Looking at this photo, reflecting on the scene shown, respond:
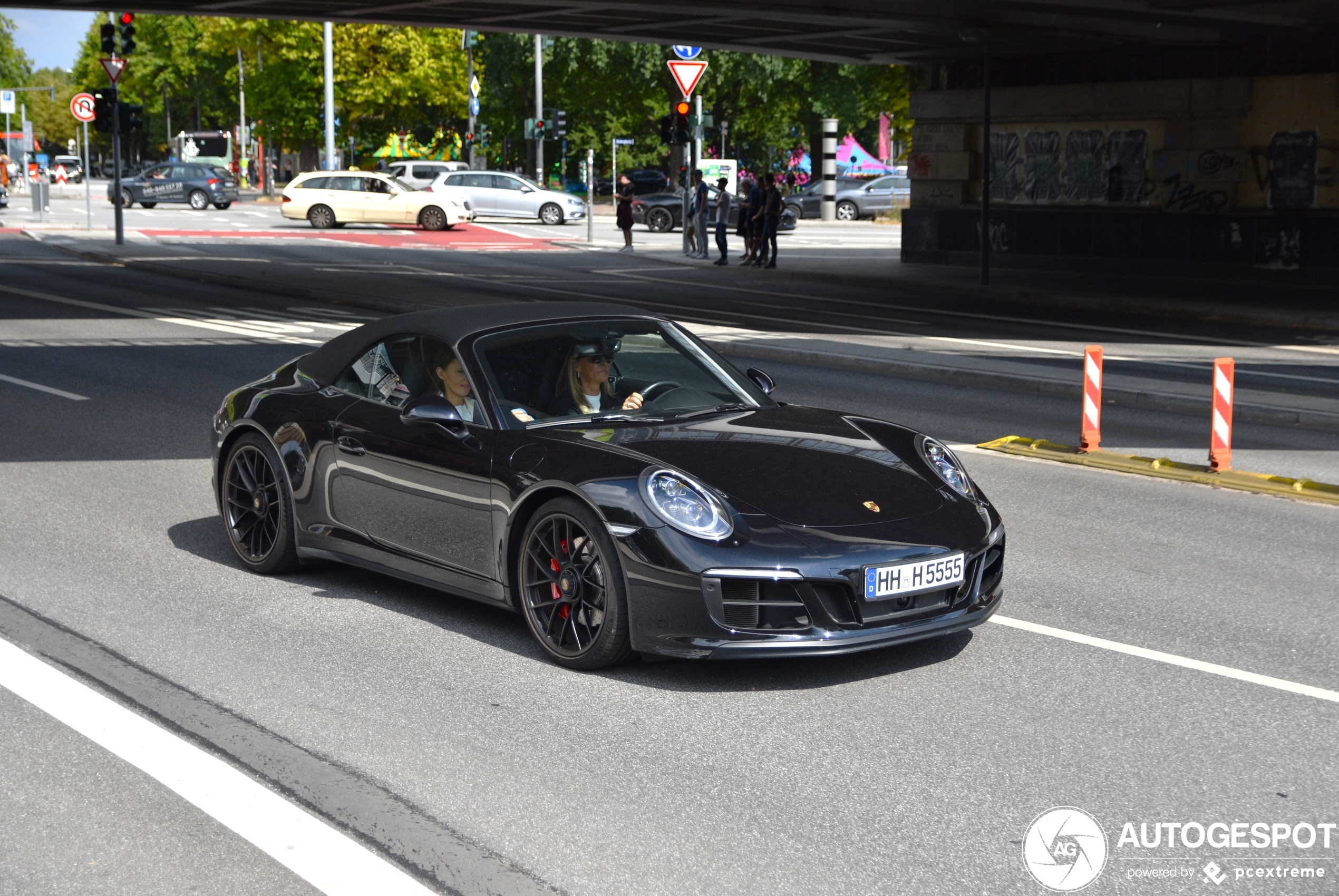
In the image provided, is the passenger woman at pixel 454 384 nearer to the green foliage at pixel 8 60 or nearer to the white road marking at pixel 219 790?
the white road marking at pixel 219 790

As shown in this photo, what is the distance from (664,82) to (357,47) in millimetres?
14552

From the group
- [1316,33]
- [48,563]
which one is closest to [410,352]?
[48,563]

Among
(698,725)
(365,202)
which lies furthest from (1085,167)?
(698,725)

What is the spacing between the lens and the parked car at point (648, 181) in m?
58.4

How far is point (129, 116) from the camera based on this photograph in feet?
112

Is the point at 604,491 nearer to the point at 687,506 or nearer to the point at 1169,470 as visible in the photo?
the point at 687,506

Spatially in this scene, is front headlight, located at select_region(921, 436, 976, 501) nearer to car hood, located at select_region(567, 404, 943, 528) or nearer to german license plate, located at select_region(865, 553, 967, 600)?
car hood, located at select_region(567, 404, 943, 528)

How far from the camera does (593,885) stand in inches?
150

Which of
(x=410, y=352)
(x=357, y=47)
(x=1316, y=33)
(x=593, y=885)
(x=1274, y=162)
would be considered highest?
(x=357, y=47)

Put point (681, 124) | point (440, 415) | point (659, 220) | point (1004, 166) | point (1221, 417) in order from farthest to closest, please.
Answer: point (659, 220) → point (681, 124) → point (1004, 166) → point (1221, 417) → point (440, 415)

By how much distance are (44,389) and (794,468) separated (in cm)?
979

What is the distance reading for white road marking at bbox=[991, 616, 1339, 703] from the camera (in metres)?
5.35

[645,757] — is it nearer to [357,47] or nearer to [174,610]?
[174,610]

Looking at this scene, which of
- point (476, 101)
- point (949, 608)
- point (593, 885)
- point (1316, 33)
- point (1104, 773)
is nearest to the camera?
point (593, 885)
